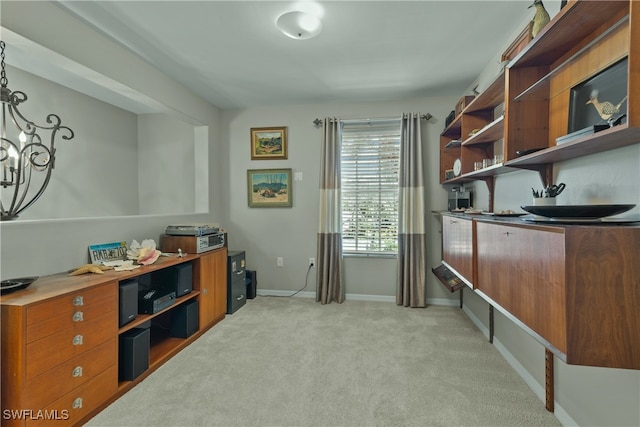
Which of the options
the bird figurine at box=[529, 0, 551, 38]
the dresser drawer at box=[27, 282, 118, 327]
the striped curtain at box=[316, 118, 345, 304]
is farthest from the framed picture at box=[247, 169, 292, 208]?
the bird figurine at box=[529, 0, 551, 38]

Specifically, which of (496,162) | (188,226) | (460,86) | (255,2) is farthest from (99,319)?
(460,86)

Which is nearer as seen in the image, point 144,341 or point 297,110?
point 144,341

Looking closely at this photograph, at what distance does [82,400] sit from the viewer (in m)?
1.52

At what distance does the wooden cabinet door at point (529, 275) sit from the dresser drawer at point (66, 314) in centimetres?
225

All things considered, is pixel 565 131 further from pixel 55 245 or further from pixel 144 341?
pixel 55 245

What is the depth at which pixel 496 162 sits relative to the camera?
1855mm

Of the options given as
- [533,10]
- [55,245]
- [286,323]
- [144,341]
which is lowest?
[286,323]

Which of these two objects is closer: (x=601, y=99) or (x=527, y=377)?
(x=601, y=99)

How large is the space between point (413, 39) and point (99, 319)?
294cm

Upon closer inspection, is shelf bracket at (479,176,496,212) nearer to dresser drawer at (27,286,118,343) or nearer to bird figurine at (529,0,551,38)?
bird figurine at (529,0,551,38)

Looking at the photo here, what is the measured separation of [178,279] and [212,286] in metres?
0.44

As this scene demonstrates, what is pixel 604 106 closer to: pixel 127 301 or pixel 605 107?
pixel 605 107

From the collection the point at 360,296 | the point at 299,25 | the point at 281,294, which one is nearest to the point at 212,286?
the point at 281,294

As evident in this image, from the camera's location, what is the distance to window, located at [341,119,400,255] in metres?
3.50
